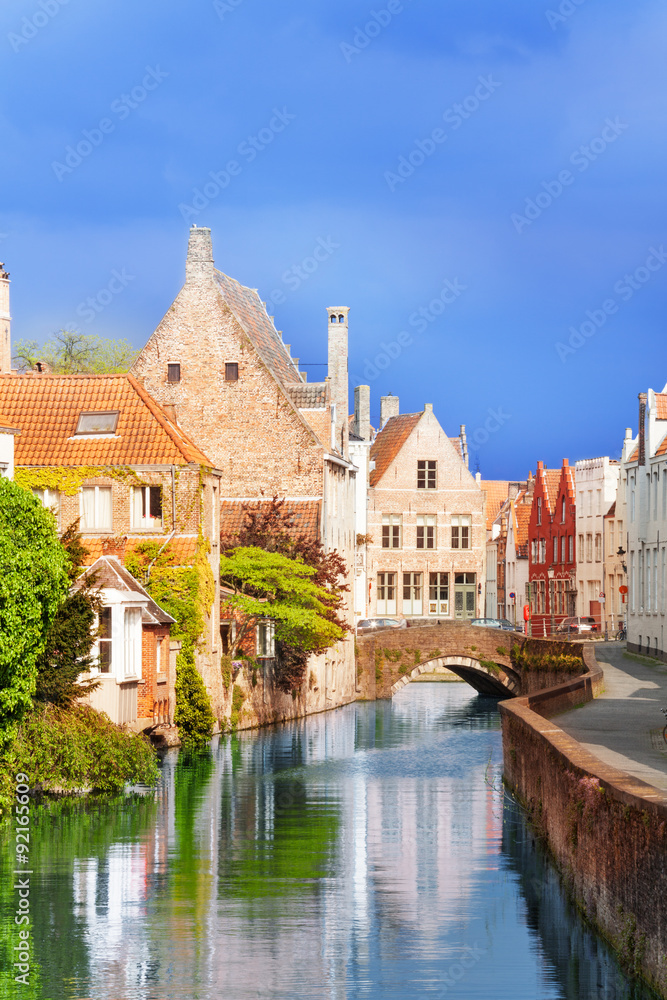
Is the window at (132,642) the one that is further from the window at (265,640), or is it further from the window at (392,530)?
the window at (392,530)

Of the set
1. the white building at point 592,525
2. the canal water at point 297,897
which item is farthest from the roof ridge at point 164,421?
the white building at point 592,525

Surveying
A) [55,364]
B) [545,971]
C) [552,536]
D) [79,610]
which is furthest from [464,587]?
[545,971]

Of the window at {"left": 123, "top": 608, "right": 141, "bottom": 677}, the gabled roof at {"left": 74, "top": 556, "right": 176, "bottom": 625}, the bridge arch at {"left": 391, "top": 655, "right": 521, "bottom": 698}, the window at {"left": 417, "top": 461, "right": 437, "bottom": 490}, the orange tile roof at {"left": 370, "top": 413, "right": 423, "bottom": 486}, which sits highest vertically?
the orange tile roof at {"left": 370, "top": 413, "right": 423, "bottom": 486}

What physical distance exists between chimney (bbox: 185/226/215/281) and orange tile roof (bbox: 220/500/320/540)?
352 inches

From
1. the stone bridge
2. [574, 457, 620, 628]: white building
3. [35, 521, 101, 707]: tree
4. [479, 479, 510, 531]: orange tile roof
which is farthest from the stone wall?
[479, 479, 510, 531]: orange tile roof

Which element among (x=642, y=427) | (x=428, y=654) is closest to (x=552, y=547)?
(x=428, y=654)

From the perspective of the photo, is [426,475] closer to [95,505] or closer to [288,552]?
[288,552]

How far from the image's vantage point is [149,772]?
34688mm

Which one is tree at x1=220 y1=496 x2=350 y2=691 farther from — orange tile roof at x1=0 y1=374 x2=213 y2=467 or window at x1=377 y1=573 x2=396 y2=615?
window at x1=377 y1=573 x2=396 y2=615

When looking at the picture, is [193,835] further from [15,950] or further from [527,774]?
[15,950]

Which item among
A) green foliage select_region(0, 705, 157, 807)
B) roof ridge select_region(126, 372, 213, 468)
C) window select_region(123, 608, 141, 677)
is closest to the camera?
green foliage select_region(0, 705, 157, 807)

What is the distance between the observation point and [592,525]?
94.1 meters

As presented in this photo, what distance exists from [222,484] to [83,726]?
2602 centimetres

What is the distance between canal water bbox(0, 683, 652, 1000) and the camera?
17.8 metres
